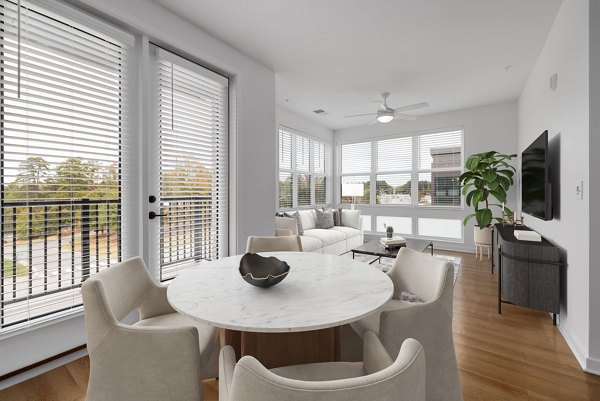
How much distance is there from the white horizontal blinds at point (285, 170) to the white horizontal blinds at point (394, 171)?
82.6 inches

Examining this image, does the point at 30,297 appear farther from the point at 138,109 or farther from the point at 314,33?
the point at 314,33

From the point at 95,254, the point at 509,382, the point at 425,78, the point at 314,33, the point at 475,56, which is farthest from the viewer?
the point at 425,78

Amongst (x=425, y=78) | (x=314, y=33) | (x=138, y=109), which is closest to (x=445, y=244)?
(x=425, y=78)

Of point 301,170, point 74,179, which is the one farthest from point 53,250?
point 301,170

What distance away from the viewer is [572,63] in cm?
222

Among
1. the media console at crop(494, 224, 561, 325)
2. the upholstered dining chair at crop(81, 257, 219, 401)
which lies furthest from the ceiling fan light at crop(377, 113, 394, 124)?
the upholstered dining chair at crop(81, 257, 219, 401)

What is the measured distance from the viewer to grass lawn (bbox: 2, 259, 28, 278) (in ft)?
5.76

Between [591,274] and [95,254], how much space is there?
348 cm

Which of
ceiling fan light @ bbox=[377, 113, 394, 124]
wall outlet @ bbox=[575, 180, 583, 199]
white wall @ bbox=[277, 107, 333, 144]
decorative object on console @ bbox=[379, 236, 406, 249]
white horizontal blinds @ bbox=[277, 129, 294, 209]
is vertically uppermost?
white wall @ bbox=[277, 107, 333, 144]

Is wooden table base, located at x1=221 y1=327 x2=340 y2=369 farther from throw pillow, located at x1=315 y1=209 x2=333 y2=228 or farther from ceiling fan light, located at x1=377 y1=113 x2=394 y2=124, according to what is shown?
throw pillow, located at x1=315 y1=209 x2=333 y2=228

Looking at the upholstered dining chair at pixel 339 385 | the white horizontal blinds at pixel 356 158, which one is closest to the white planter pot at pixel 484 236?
the white horizontal blinds at pixel 356 158

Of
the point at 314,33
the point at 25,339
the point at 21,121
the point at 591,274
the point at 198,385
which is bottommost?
the point at 25,339

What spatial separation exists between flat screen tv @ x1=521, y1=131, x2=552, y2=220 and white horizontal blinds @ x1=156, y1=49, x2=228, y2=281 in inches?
122

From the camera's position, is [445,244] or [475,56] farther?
[445,244]
